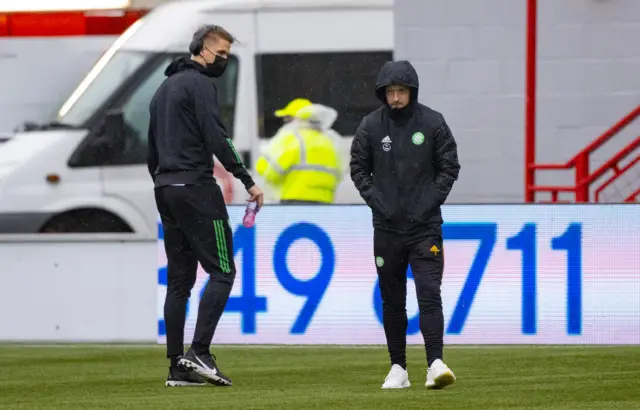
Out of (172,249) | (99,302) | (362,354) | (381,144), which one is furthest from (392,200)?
(99,302)

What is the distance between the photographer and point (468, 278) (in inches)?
443

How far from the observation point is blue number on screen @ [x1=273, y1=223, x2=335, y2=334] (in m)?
11.4

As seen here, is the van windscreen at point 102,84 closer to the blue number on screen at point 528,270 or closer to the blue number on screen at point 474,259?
the blue number on screen at point 474,259

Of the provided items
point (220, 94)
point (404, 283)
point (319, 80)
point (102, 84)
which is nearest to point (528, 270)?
point (404, 283)

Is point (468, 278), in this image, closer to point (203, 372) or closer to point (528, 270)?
point (528, 270)

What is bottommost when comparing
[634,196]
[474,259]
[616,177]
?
[474,259]

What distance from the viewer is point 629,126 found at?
557 inches

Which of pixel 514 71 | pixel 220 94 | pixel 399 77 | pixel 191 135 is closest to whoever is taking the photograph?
pixel 399 77

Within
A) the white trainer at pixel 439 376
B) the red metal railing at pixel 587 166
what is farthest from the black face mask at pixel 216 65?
the red metal railing at pixel 587 166

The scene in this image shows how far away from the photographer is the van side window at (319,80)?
14.8m

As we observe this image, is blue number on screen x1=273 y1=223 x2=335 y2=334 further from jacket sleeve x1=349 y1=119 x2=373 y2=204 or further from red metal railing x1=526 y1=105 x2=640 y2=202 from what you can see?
jacket sleeve x1=349 y1=119 x2=373 y2=204

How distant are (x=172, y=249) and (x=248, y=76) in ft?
20.7

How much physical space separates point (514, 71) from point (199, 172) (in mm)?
6390

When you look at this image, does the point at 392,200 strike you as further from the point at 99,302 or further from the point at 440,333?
the point at 99,302
